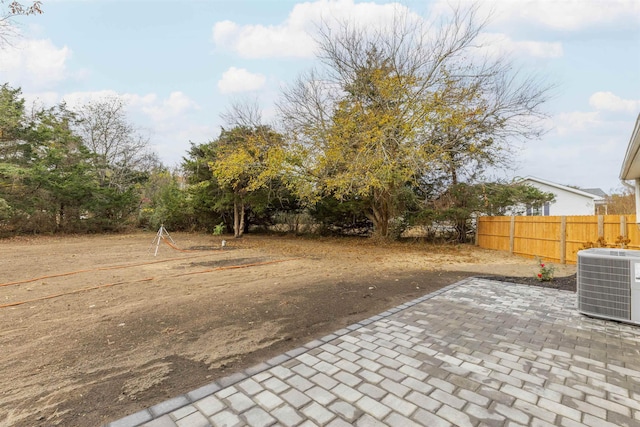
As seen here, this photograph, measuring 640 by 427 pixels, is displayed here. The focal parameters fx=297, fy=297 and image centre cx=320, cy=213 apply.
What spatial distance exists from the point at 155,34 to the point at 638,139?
1040 centimetres

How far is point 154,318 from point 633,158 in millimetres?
6799

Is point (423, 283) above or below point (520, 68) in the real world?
below

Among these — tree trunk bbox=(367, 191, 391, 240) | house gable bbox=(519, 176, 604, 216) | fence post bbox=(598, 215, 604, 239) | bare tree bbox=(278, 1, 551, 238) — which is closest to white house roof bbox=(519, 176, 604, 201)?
house gable bbox=(519, 176, 604, 216)

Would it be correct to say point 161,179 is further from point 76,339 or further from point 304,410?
point 304,410

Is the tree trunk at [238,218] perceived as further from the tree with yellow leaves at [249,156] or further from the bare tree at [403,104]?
the bare tree at [403,104]

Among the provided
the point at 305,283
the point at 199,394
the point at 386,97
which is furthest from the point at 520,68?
the point at 199,394

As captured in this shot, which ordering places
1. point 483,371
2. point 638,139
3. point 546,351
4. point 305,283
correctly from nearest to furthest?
point 483,371
point 546,351
point 638,139
point 305,283

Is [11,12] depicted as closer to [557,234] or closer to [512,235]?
[557,234]

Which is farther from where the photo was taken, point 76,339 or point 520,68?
point 520,68

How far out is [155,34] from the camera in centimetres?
822

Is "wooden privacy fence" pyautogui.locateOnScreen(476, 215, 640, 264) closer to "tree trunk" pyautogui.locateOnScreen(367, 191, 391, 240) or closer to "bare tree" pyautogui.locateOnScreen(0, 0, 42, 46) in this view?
"tree trunk" pyautogui.locateOnScreen(367, 191, 391, 240)

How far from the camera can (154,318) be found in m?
3.24

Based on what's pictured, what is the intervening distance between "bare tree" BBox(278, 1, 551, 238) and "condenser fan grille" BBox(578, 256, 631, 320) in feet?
16.6

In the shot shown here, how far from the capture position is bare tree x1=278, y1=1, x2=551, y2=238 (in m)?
8.21
